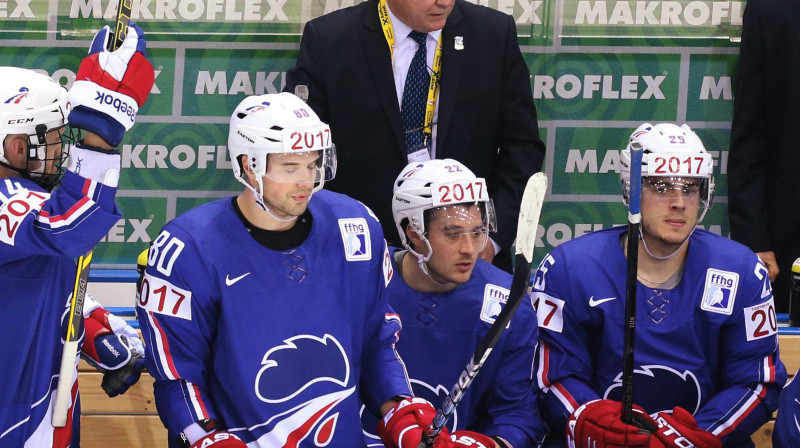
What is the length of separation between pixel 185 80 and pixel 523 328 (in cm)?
175

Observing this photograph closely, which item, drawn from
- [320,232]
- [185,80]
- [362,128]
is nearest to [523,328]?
[320,232]

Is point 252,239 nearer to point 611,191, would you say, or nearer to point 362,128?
point 362,128

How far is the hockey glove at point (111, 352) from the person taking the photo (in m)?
3.40

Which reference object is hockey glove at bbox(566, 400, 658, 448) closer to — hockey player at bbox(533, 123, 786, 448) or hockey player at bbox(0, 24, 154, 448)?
hockey player at bbox(533, 123, 786, 448)

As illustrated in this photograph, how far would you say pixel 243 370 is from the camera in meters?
3.03

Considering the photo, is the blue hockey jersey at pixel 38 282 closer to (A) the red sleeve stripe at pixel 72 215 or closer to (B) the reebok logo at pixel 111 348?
(A) the red sleeve stripe at pixel 72 215

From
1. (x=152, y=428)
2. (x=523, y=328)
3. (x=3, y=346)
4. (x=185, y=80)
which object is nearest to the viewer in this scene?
(x=3, y=346)

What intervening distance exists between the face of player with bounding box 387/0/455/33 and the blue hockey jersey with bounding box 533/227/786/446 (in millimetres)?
892

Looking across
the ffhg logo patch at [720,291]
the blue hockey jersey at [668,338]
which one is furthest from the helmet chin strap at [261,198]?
the ffhg logo patch at [720,291]

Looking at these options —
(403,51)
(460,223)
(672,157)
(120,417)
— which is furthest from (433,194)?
(120,417)

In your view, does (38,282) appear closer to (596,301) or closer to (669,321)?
(596,301)

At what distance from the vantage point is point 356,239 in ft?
10.5

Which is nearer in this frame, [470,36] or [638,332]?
[638,332]

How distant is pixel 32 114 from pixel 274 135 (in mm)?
577
